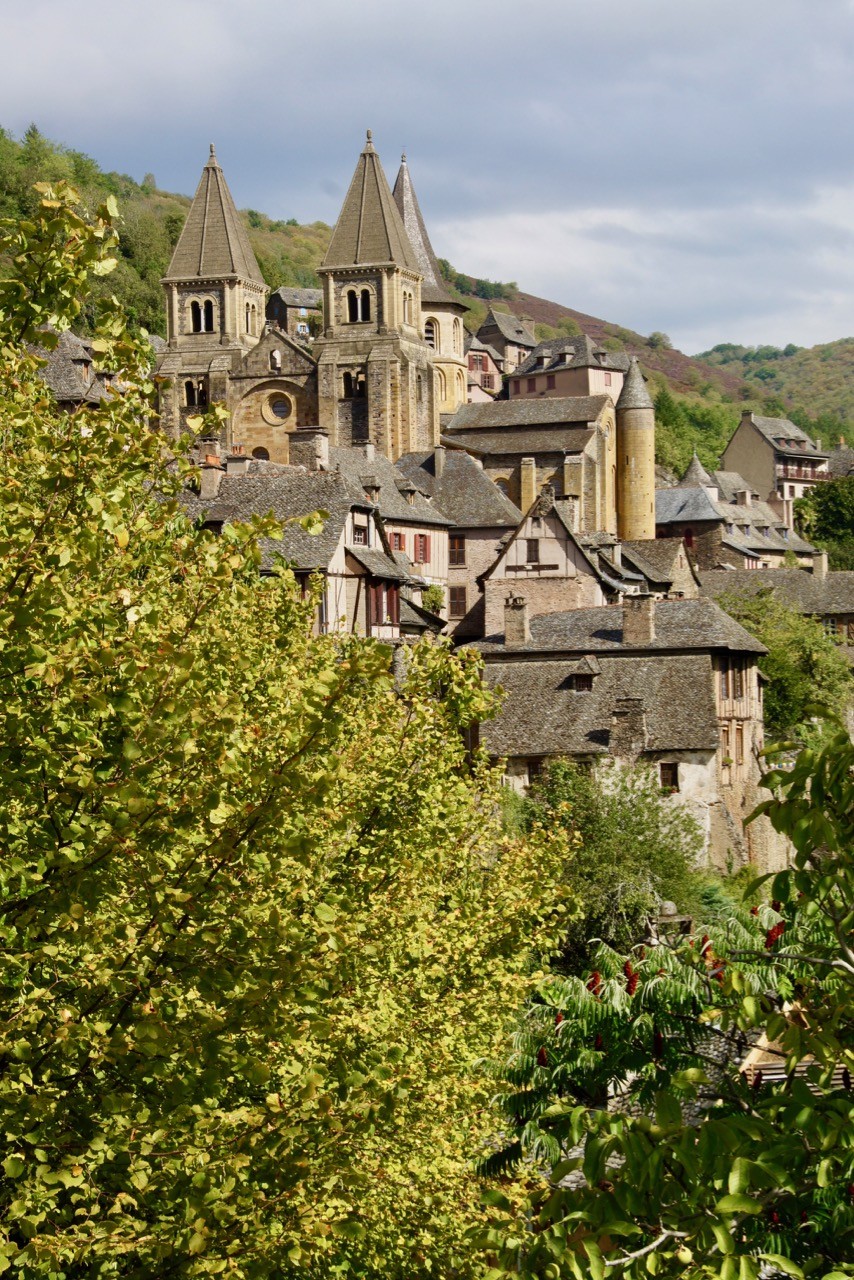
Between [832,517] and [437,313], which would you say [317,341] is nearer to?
[437,313]

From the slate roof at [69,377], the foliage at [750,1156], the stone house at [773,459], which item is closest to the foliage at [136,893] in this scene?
the foliage at [750,1156]

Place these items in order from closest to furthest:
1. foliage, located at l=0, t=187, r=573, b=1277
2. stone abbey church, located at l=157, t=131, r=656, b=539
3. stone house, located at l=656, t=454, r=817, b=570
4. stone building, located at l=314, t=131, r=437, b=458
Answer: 1. foliage, located at l=0, t=187, r=573, b=1277
2. stone building, located at l=314, t=131, r=437, b=458
3. stone abbey church, located at l=157, t=131, r=656, b=539
4. stone house, located at l=656, t=454, r=817, b=570

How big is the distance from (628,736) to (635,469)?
56.2m

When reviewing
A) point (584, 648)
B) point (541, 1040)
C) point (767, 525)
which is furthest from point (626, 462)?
point (541, 1040)

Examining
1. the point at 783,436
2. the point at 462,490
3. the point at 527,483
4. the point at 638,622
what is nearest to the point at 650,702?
the point at 638,622

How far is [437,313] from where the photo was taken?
109m

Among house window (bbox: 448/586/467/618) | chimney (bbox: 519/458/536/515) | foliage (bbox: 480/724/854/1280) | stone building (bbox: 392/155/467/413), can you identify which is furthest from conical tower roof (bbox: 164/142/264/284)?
foliage (bbox: 480/724/854/1280)

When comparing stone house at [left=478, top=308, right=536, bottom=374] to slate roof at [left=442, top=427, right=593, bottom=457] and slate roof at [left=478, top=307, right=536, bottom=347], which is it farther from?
slate roof at [left=442, top=427, right=593, bottom=457]

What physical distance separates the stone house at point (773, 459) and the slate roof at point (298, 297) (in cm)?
3951

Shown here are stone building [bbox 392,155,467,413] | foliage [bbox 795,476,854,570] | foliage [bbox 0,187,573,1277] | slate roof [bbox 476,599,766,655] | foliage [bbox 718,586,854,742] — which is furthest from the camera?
foliage [bbox 795,476,854,570]

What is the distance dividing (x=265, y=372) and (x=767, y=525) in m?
42.6

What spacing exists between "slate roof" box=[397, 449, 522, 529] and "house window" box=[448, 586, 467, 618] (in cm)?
296

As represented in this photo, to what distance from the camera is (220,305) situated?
94938 mm

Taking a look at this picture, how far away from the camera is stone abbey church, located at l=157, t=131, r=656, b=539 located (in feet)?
292
